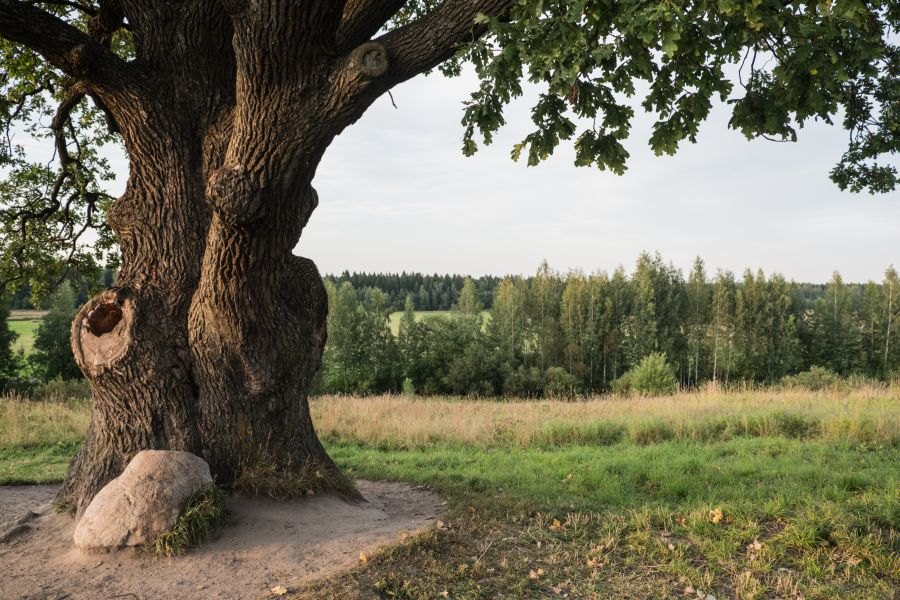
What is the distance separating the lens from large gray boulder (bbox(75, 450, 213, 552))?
17.4 feet

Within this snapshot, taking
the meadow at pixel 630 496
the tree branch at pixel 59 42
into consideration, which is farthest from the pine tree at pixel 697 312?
the tree branch at pixel 59 42

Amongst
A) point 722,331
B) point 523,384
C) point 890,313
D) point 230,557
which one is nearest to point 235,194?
point 230,557

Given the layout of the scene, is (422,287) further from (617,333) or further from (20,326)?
(20,326)

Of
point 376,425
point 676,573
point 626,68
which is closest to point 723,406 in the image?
point 376,425

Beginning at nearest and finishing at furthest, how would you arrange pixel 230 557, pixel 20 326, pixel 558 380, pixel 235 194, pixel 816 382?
pixel 230 557
pixel 235 194
pixel 816 382
pixel 20 326
pixel 558 380

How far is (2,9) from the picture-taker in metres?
5.32

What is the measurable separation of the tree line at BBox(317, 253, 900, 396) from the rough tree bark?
136ft

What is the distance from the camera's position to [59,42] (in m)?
5.66

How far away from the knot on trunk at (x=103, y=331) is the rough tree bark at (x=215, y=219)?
2 centimetres

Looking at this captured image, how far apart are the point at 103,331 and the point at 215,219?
1.84m

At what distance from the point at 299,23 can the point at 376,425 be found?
8627 mm

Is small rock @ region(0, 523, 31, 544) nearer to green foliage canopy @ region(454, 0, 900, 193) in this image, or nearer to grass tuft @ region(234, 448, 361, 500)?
grass tuft @ region(234, 448, 361, 500)

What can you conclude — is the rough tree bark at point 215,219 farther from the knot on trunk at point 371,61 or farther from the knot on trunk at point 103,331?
the knot on trunk at point 371,61

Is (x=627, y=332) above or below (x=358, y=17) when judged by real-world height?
below
